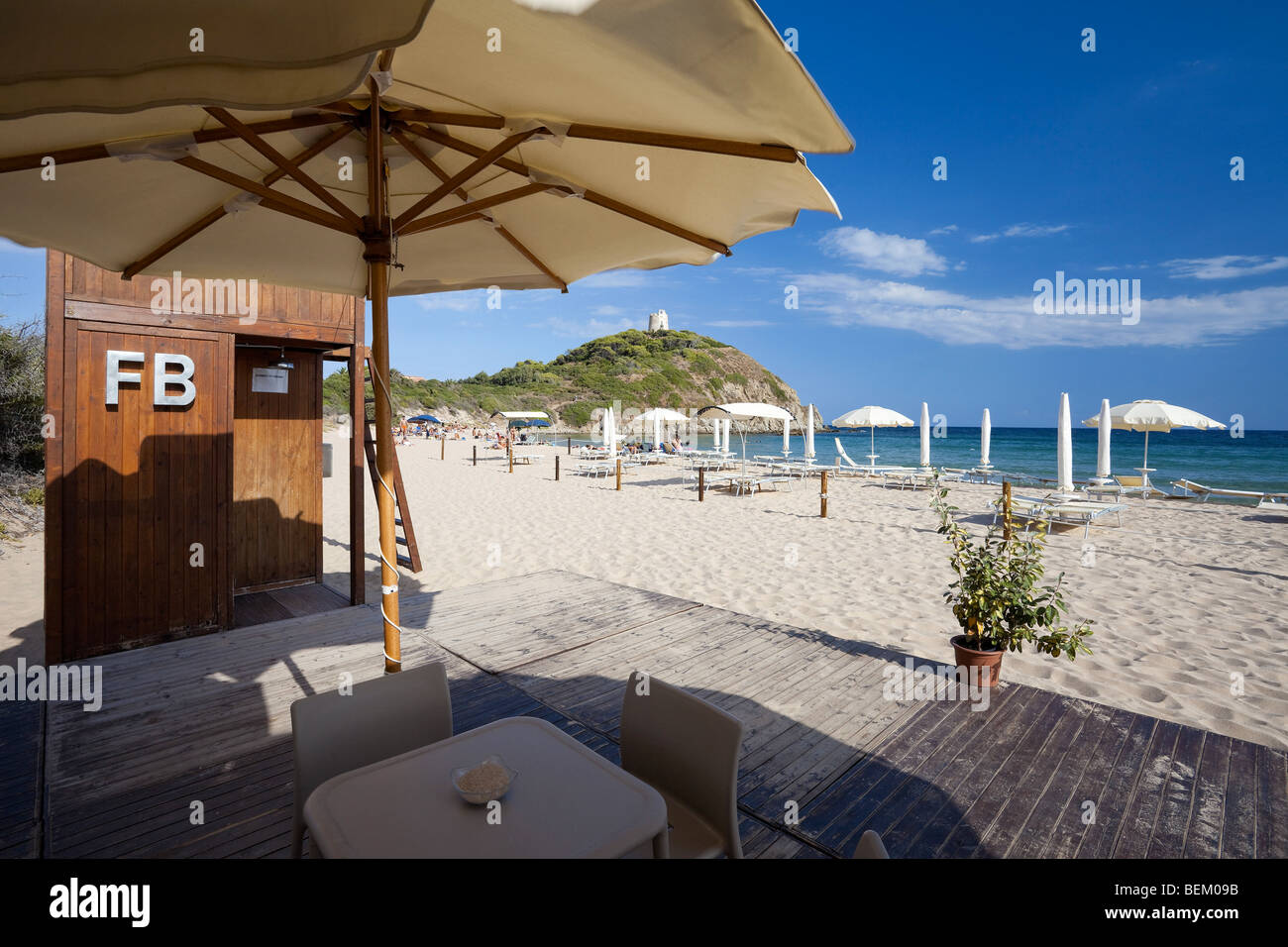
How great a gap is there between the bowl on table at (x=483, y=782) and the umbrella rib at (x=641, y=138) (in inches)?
73.4

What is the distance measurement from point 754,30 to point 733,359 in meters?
86.8

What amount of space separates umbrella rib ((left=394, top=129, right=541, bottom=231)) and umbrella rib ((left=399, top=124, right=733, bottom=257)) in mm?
137

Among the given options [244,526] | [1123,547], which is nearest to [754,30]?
[244,526]

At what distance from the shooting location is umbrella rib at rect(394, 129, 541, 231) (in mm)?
2008

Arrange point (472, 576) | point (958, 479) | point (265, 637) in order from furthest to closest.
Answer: point (958, 479), point (472, 576), point (265, 637)

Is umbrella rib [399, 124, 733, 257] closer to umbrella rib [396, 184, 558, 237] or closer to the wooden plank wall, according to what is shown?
umbrella rib [396, 184, 558, 237]

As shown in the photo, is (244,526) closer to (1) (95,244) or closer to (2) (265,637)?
(2) (265,637)

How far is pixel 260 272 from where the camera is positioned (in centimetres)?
329

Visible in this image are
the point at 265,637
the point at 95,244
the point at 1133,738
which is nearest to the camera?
the point at 95,244

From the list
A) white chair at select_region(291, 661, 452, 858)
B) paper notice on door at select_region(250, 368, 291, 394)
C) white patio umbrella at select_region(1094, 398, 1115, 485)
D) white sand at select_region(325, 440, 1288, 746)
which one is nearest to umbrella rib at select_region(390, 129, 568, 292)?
white chair at select_region(291, 661, 452, 858)

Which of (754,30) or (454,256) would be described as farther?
(454,256)

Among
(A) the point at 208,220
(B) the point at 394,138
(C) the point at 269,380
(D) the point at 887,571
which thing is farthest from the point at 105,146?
(D) the point at 887,571

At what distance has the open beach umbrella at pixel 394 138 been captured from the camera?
125 centimetres

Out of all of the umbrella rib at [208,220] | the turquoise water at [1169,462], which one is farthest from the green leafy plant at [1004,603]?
the turquoise water at [1169,462]
